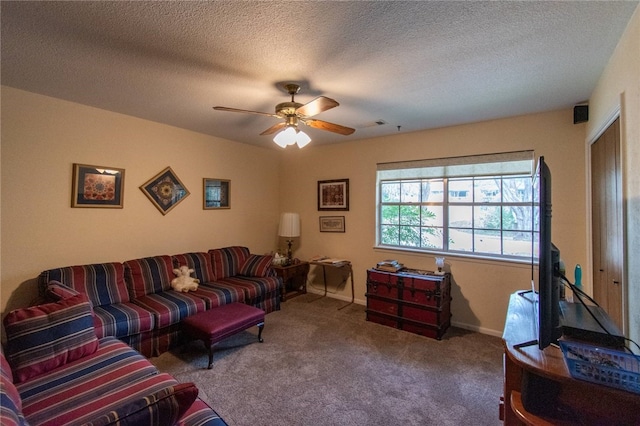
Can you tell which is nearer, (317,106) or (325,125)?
(317,106)

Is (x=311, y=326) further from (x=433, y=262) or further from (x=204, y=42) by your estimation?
(x=204, y=42)

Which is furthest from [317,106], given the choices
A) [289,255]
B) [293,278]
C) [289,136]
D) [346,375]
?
[293,278]

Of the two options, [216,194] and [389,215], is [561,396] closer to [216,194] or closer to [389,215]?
[389,215]

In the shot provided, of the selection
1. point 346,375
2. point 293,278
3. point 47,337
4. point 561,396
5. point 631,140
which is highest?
point 631,140

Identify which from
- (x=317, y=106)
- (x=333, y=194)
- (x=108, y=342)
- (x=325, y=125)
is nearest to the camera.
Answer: (x=108, y=342)

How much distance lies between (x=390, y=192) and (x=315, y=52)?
8.86ft

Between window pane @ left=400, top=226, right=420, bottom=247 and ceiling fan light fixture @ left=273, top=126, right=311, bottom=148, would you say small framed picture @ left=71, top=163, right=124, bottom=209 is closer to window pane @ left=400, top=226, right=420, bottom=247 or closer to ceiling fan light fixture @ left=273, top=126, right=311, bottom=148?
ceiling fan light fixture @ left=273, top=126, right=311, bottom=148

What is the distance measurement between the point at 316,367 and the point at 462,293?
2.07 m

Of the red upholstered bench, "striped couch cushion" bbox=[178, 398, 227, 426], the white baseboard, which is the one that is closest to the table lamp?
the red upholstered bench

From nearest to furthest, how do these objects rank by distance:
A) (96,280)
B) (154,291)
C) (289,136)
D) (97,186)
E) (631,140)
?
1. (631,140)
2. (289,136)
3. (96,280)
4. (97,186)
5. (154,291)

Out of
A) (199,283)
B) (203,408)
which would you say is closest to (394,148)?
(199,283)

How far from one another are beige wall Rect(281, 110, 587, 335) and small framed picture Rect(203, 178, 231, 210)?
1174 millimetres

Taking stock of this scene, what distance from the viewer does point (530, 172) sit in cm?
321

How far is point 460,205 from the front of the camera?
12.0 feet
